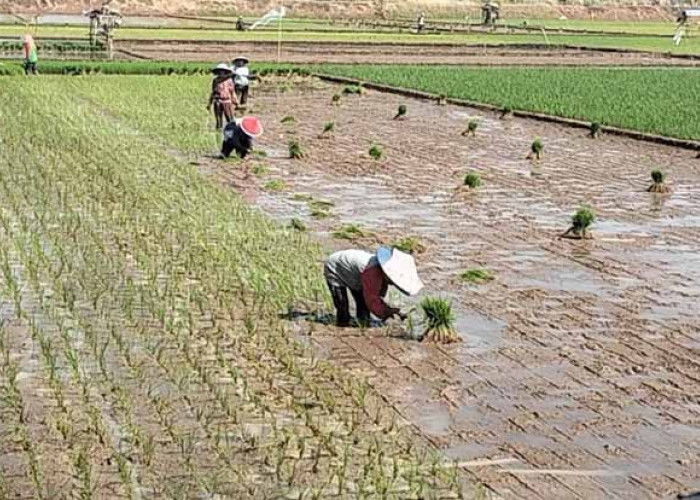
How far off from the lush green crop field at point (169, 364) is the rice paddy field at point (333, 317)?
0.06ft

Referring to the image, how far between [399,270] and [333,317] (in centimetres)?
96

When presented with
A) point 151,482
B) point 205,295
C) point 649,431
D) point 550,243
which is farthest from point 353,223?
point 151,482

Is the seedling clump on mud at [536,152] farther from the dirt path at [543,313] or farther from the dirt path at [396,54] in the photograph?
the dirt path at [396,54]

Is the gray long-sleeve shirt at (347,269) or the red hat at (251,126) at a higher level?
the gray long-sleeve shirt at (347,269)

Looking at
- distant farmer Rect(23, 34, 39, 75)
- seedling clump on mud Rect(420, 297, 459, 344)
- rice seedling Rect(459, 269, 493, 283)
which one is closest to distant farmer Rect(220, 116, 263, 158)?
rice seedling Rect(459, 269, 493, 283)

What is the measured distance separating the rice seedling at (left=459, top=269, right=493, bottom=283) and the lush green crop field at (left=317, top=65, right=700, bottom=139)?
9082mm

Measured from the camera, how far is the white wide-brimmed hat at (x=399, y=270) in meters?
6.80

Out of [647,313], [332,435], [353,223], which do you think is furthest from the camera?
[353,223]

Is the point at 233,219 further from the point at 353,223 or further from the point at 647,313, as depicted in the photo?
the point at 647,313

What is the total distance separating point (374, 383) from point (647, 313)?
226 cm

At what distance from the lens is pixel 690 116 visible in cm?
2025

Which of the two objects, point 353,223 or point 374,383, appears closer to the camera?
point 374,383


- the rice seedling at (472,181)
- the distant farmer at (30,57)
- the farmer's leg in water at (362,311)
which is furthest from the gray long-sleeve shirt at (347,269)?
the distant farmer at (30,57)

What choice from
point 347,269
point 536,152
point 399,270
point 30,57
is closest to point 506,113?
point 536,152
